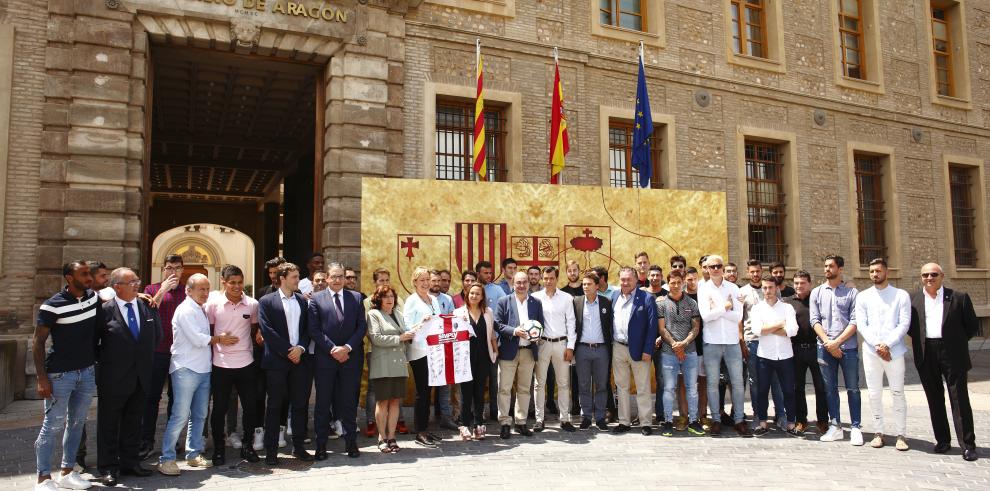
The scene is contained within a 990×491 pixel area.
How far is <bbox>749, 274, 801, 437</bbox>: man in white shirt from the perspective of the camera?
7.24 metres

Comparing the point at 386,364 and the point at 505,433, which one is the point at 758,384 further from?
the point at 386,364

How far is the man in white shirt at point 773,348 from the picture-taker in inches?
285

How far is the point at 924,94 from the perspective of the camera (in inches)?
690

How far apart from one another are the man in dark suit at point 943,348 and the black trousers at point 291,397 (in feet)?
19.5

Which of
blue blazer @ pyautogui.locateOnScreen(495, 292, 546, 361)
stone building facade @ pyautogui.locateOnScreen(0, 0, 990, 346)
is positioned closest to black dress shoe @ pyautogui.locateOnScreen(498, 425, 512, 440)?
blue blazer @ pyautogui.locateOnScreen(495, 292, 546, 361)

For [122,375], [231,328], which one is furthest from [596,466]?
[122,375]

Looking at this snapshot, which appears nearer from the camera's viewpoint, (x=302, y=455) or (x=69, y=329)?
(x=69, y=329)

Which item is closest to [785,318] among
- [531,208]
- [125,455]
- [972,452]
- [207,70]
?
[972,452]

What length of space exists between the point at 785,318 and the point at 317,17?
8.38 metres

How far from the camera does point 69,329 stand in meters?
5.26

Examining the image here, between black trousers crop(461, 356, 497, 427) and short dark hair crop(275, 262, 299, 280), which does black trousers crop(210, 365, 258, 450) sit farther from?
black trousers crop(461, 356, 497, 427)

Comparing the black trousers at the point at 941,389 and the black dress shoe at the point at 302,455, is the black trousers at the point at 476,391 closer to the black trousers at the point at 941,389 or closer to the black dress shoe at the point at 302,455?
the black dress shoe at the point at 302,455

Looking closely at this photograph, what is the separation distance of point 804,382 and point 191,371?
623 centimetres

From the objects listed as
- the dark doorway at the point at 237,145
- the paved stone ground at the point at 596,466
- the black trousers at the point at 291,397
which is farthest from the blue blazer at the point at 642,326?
the dark doorway at the point at 237,145
